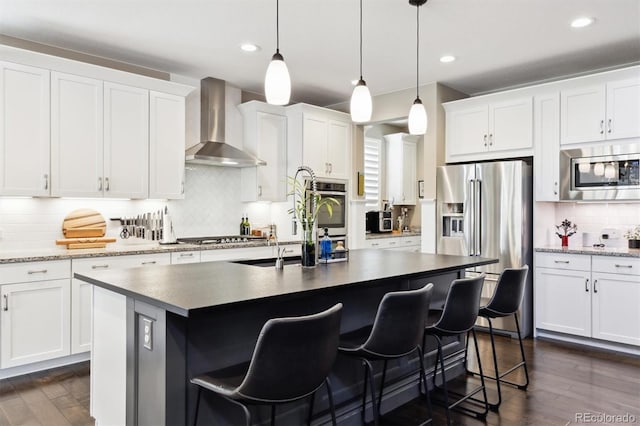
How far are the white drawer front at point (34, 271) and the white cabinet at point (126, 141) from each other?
2.69 feet

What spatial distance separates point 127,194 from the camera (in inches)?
165

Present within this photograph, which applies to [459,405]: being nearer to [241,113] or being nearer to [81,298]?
[81,298]

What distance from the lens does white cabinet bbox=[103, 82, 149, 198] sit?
4.07 metres

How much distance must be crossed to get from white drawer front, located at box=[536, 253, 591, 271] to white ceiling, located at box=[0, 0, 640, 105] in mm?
1949

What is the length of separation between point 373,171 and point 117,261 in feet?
14.2

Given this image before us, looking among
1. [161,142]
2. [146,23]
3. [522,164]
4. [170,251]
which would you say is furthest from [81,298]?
[522,164]

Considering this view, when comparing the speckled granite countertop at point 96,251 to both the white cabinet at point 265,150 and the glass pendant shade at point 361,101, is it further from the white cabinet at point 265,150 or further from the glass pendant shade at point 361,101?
the glass pendant shade at point 361,101

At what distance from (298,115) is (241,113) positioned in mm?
693

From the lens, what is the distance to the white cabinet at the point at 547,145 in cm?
447

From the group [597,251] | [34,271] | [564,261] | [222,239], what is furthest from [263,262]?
[597,251]

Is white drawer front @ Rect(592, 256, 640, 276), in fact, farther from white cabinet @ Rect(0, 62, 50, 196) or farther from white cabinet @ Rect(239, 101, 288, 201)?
white cabinet @ Rect(0, 62, 50, 196)

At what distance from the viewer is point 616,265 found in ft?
13.1

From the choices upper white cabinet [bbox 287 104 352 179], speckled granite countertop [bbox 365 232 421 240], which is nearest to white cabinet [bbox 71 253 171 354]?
upper white cabinet [bbox 287 104 352 179]

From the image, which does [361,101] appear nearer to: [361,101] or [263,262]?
[361,101]
